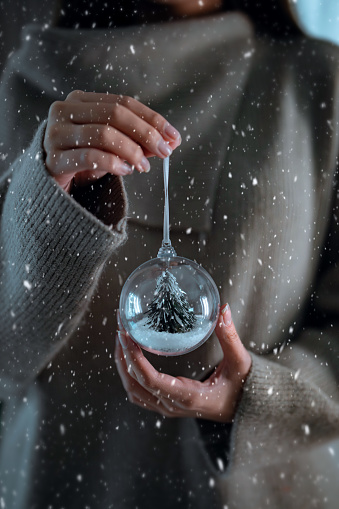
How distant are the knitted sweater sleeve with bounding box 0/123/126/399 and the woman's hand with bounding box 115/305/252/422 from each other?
0.16 feet

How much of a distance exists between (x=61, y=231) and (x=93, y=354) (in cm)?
11

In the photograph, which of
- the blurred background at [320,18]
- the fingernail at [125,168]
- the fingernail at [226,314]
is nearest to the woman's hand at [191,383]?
the fingernail at [226,314]

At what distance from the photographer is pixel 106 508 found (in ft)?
1.18

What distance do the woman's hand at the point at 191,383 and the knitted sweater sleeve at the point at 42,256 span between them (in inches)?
1.9

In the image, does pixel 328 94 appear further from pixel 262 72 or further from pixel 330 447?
pixel 330 447

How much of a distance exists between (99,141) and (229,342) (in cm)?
17

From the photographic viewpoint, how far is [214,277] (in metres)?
0.36

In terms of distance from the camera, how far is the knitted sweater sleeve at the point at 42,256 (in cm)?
30

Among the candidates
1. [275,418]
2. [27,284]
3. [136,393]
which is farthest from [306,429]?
[27,284]

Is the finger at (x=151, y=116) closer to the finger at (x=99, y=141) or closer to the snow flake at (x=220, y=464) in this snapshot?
the finger at (x=99, y=141)

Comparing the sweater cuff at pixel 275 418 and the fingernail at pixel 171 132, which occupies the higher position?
the fingernail at pixel 171 132

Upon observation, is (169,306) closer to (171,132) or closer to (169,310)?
(169,310)

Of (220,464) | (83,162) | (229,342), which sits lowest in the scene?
(220,464)

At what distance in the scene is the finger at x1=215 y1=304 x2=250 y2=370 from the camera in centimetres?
33
